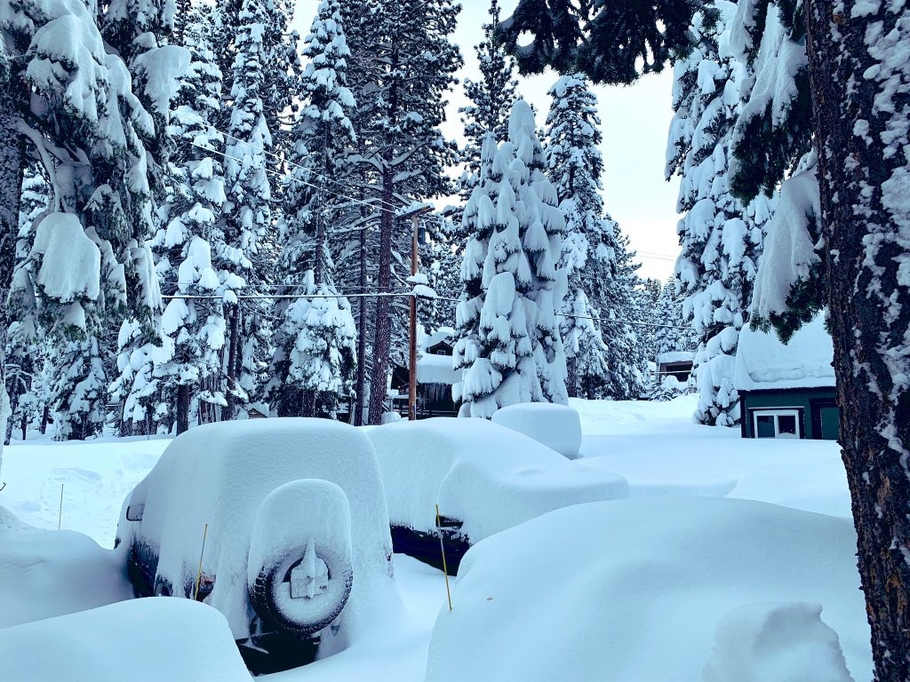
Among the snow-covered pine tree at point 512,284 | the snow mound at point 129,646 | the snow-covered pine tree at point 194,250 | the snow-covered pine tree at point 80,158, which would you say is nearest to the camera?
the snow mound at point 129,646

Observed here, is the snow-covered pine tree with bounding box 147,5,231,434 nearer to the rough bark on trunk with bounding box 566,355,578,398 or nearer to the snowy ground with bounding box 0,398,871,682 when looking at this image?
the snowy ground with bounding box 0,398,871,682

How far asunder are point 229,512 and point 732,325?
62.3ft

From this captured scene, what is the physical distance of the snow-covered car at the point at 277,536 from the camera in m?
4.67

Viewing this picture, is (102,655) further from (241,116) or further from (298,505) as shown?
(241,116)

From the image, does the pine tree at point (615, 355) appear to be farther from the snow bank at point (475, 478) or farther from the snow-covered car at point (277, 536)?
the snow-covered car at point (277, 536)

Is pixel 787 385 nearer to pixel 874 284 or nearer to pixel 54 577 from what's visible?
pixel 874 284

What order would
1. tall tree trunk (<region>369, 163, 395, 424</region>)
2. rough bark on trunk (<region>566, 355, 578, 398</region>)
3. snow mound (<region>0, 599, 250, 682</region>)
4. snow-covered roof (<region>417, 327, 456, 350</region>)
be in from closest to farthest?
snow mound (<region>0, 599, 250, 682</region>), tall tree trunk (<region>369, 163, 395, 424</region>), rough bark on trunk (<region>566, 355, 578, 398</region>), snow-covered roof (<region>417, 327, 456, 350</region>)

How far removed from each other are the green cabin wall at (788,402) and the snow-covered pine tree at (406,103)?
13803 millimetres

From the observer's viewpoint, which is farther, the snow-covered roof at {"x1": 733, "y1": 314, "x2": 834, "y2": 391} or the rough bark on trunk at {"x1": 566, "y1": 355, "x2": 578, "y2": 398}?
the rough bark on trunk at {"x1": 566, "y1": 355, "x2": 578, "y2": 398}

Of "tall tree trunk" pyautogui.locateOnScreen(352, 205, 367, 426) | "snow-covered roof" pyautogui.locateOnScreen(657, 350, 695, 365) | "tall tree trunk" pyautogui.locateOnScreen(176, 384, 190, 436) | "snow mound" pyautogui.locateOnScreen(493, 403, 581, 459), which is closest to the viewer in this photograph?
"snow mound" pyautogui.locateOnScreen(493, 403, 581, 459)

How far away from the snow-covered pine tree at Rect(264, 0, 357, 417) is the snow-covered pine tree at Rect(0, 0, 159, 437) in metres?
15.3

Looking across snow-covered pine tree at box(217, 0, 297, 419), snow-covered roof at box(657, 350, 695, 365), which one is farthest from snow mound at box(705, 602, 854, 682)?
snow-covered roof at box(657, 350, 695, 365)

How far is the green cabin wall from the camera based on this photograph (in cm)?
1725

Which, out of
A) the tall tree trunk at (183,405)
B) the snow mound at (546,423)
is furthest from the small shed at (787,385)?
the tall tree trunk at (183,405)
